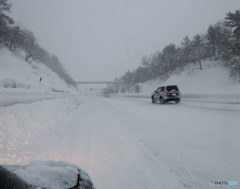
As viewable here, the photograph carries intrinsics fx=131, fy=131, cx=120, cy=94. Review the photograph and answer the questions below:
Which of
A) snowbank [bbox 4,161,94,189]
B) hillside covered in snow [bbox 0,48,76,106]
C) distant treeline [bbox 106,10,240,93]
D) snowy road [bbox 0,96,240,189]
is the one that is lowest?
snowy road [bbox 0,96,240,189]

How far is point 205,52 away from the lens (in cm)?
4181

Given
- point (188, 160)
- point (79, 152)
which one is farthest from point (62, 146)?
point (188, 160)

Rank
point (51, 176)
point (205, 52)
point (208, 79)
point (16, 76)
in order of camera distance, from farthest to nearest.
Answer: point (205, 52)
point (208, 79)
point (16, 76)
point (51, 176)

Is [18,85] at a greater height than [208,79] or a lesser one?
lesser

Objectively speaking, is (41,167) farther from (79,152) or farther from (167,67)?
(167,67)

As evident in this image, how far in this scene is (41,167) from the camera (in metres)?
1.17

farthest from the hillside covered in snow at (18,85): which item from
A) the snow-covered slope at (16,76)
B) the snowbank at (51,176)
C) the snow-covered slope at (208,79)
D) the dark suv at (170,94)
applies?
the snow-covered slope at (208,79)

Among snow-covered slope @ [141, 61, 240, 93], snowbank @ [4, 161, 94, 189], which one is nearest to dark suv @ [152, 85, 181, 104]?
snowbank @ [4, 161, 94, 189]

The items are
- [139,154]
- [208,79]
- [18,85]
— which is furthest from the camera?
[208,79]

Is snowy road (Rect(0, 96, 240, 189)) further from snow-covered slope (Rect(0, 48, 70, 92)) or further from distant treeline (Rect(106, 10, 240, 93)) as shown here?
distant treeline (Rect(106, 10, 240, 93))

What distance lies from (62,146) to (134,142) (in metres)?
1.90

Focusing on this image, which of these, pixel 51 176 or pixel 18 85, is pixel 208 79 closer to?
pixel 18 85

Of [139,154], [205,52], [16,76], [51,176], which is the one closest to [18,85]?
[16,76]

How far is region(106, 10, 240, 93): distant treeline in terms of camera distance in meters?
27.8
